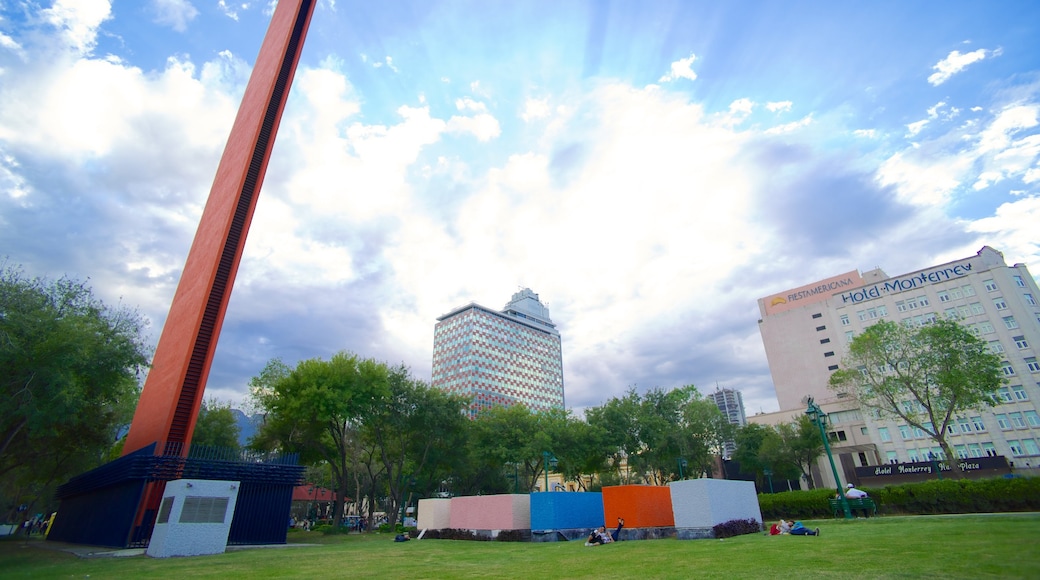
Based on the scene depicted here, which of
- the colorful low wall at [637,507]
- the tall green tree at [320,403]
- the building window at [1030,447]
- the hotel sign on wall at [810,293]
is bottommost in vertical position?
the colorful low wall at [637,507]

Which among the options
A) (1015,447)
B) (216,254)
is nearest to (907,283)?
(1015,447)

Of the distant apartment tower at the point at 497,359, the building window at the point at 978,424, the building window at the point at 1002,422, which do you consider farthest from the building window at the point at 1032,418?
the distant apartment tower at the point at 497,359

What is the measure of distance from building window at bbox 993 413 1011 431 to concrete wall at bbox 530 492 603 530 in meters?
57.2

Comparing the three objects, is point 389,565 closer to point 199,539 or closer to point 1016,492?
point 199,539

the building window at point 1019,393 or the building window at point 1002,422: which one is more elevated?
the building window at point 1019,393

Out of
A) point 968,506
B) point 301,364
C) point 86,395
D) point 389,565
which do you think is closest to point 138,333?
point 86,395

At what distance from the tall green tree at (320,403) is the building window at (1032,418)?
69.6 meters

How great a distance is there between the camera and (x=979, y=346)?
3750cm

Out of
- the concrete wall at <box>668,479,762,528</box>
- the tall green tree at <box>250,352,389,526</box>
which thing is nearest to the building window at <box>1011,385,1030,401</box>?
the concrete wall at <box>668,479,762,528</box>

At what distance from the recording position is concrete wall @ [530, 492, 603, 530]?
25203mm

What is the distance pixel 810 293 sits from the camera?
269 feet

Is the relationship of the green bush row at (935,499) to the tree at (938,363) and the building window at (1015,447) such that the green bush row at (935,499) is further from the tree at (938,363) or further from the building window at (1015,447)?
the building window at (1015,447)

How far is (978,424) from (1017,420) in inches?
131

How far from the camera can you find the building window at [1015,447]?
→ 52.1 meters
